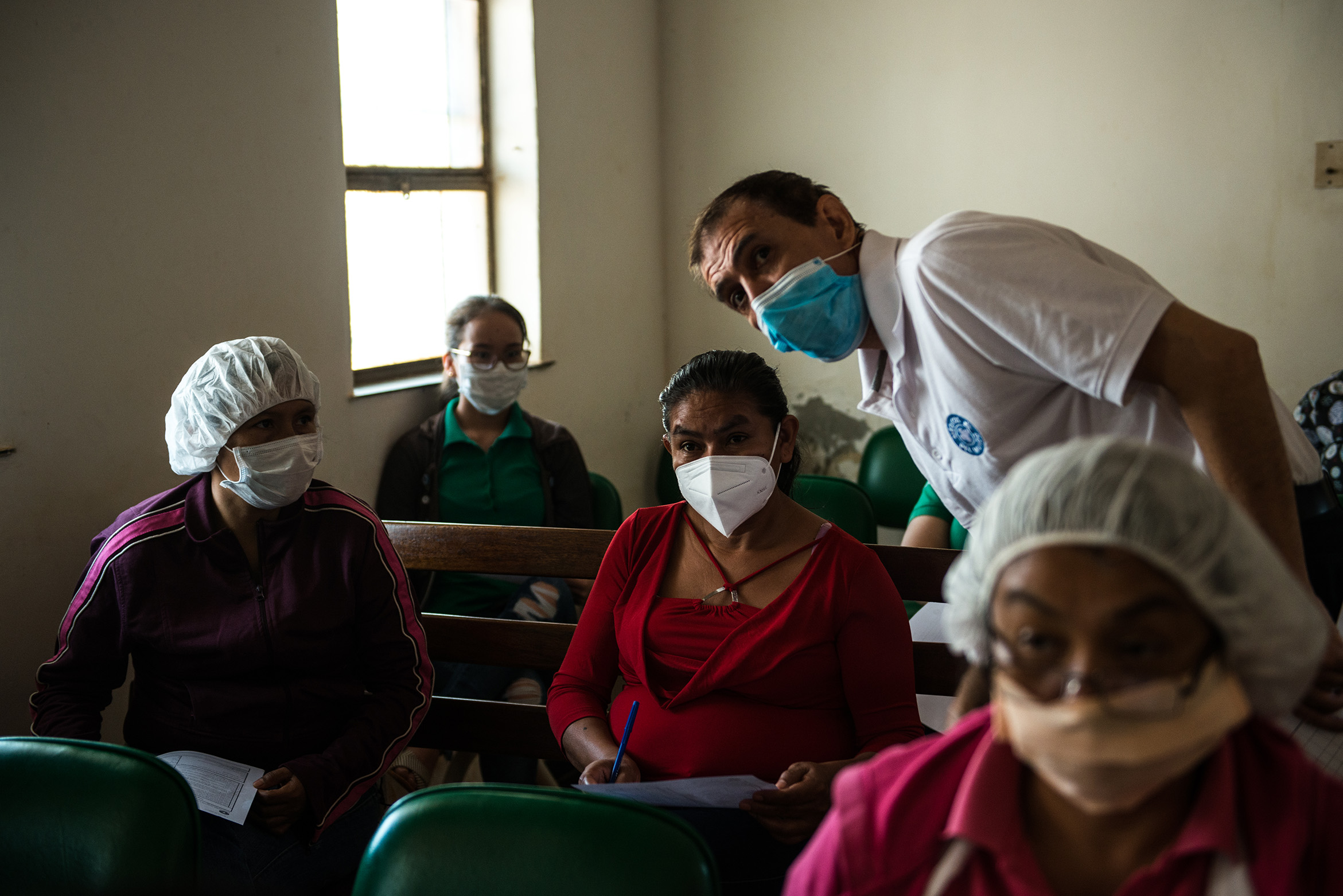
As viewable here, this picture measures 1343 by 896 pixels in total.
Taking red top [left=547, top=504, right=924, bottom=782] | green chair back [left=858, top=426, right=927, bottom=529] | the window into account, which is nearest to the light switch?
green chair back [left=858, top=426, right=927, bottom=529]

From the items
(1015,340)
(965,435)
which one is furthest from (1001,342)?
(965,435)

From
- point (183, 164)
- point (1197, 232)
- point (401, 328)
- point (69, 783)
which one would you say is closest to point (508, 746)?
point (69, 783)

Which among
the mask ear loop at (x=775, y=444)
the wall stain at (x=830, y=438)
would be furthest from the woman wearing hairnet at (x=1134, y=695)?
the wall stain at (x=830, y=438)

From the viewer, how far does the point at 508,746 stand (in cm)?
227

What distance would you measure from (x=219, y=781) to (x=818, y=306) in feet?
4.40

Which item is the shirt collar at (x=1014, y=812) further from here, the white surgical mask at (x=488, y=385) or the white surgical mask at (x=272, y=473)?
the white surgical mask at (x=488, y=385)

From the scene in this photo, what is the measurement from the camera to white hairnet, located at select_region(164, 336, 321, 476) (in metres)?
2.01

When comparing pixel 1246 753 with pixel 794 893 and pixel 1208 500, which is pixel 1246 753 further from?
pixel 794 893

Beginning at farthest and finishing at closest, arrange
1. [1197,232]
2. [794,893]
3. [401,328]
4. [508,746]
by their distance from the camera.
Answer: [1197,232] < [401,328] < [508,746] < [794,893]

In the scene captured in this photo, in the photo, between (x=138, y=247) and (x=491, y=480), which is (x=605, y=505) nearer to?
(x=491, y=480)

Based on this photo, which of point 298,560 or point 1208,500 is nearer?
point 1208,500

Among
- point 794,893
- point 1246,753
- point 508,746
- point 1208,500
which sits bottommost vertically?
point 508,746

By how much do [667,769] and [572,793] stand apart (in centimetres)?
50

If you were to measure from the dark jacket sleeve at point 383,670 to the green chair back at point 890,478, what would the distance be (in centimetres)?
216
